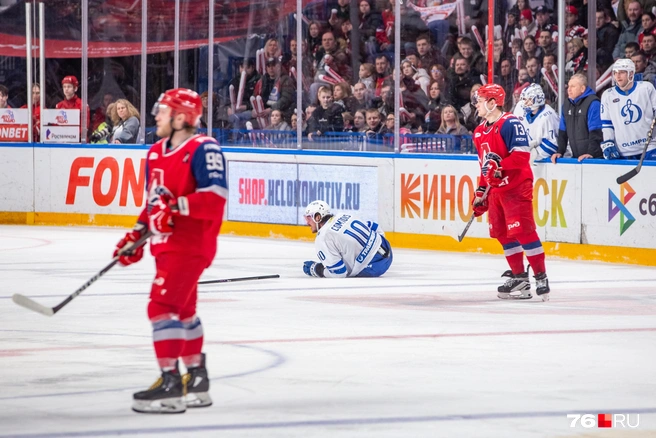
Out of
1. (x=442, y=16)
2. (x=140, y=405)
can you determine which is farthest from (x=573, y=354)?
(x=442, y=16)

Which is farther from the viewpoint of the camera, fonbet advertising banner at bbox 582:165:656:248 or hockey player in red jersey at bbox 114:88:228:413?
fonbet advertising banner at bbox 582:165:656:248

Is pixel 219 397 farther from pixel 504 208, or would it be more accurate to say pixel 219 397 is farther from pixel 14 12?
pixel 14 12

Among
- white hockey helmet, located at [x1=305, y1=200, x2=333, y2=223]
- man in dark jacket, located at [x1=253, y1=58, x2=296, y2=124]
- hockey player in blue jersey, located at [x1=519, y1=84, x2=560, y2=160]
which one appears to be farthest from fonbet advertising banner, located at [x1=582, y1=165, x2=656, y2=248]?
man in dark jacket, located at [x1=253, y1=58, x2=296, y2=124]

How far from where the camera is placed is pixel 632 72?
38.4ft

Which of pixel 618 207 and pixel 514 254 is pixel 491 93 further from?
pixel 618 207

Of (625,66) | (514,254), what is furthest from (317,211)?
(625,66)

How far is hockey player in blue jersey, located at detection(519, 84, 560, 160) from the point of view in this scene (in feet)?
40.9

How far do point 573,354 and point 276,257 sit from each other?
6215mm

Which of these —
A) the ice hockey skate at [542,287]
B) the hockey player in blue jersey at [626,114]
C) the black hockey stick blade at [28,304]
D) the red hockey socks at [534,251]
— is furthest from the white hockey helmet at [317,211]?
the black hockey stick blade at [28,304]

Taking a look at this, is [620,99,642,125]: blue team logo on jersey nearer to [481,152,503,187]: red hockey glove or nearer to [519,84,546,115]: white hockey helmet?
[519,84,546,115]: white hockey helmet

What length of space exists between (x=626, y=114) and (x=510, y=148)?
10.3 feet

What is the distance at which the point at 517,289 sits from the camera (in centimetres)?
944

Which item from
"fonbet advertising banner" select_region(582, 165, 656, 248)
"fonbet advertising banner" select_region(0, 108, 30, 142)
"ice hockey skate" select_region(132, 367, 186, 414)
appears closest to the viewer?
"ice hockey skate" select_region(132, 367, 186, 414)

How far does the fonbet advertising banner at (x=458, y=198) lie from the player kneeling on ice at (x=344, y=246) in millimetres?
2330
